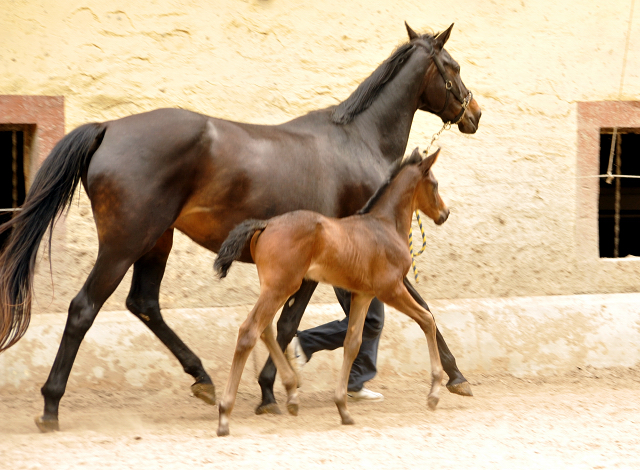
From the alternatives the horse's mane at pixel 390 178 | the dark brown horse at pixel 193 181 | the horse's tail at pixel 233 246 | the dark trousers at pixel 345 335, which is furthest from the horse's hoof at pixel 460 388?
the horse's tail at pixel 233 246

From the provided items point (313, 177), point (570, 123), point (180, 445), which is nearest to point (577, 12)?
point (570, 123)

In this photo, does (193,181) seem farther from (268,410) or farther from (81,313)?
(268,410)

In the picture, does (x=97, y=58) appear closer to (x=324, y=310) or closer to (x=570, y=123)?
(x=324, y=310)

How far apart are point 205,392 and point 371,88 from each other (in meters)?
2.20

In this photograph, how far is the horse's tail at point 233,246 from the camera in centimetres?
377

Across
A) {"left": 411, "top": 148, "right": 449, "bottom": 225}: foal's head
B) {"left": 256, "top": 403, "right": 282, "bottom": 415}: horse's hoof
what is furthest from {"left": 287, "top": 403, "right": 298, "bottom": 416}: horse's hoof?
{"left": 411, "top": 148, "right": 449, "bottom": 225}: foal's head

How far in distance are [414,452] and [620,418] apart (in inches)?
60.0

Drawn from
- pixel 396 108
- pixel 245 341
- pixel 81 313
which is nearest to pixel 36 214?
pixel 81 313

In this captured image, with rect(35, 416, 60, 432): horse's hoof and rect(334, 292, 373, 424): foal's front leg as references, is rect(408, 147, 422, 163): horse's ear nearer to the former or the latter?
rect(334, 292, 373, 424): foal's front leg

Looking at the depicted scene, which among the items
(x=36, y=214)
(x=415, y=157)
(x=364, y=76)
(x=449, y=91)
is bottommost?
(x=36, y=214)

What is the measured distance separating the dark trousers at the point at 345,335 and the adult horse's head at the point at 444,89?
4.52 feet

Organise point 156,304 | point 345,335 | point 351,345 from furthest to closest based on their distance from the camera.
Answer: point 345,335 → point 156,304 → point 351,345

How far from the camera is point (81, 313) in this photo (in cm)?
397

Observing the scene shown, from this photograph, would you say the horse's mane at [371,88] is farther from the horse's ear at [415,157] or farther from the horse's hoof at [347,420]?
the horse's hoof at [347,420]
